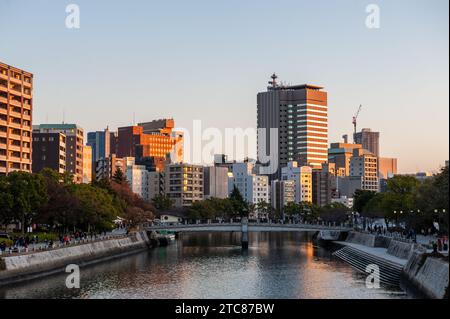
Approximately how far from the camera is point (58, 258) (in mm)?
78000

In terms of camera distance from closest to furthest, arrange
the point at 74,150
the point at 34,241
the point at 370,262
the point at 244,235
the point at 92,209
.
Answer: the point at 370,262
the point at 34,241
the point at 92,209
the point at 244,235
the point at 74,150

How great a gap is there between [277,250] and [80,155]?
8311cm

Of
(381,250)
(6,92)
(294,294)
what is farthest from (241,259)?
(6,92)

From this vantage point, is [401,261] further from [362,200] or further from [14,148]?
[362,200]

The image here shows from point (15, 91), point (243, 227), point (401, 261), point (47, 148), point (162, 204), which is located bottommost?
point (401, 261)

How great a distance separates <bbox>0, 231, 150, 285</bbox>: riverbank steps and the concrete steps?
3005 cm

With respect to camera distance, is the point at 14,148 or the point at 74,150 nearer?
the point at 14,148

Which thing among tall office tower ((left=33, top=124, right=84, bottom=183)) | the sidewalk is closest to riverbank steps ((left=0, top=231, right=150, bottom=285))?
the sidewalk

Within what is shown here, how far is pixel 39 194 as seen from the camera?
90438 millimetres

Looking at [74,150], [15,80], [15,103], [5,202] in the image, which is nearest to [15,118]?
[15,103]

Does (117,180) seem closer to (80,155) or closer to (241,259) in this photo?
(80,155)

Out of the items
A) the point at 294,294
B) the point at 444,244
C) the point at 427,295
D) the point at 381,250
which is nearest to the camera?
the point at 427,295

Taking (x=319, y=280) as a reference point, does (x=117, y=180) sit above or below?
above

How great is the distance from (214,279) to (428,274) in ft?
77.8
